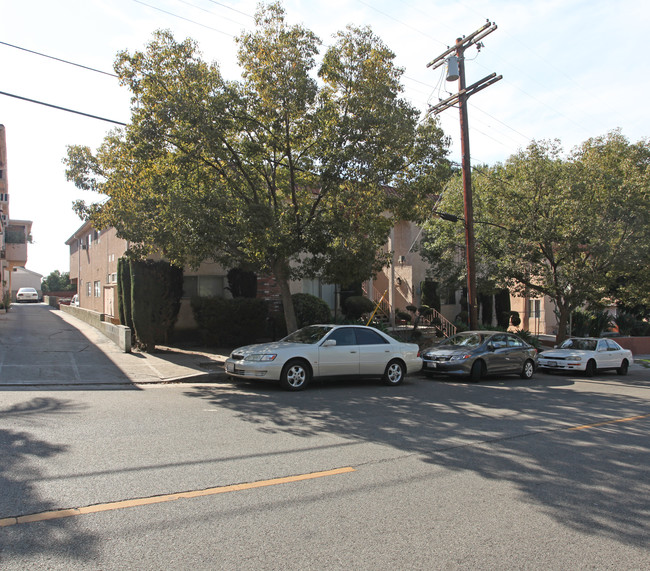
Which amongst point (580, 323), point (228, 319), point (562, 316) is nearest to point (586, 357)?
point (562, 316)

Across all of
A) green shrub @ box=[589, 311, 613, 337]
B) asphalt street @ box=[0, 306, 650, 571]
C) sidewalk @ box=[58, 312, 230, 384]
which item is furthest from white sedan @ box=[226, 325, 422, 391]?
green shrub @ box=[589, 311, 613, 337]

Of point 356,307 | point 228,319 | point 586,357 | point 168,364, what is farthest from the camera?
point 356,307

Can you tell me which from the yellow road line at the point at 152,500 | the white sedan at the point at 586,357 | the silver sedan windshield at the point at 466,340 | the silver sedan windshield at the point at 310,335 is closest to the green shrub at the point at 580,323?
the white sedan at the point at 586,357

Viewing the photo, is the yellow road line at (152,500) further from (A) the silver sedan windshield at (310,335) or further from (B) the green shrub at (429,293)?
(B) the green shrub at (429,293)

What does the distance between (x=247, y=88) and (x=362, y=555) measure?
11586 millimetres

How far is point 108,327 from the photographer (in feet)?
60.6

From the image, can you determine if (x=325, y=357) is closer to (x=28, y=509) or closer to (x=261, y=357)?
(x=261, y=357)

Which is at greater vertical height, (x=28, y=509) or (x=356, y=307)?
(x=356, y=307)

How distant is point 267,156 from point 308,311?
652 cm

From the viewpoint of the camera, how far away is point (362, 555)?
3.64 m

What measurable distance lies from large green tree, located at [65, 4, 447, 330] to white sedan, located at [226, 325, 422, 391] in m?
2.21

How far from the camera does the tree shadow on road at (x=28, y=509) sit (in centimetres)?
351

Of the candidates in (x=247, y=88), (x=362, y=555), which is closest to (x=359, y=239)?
(x=247, y=88)

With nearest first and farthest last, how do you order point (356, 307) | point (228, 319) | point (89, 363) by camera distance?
point (89, 363) < point (228, 319) < point (356, 307)
